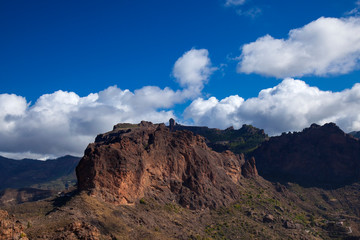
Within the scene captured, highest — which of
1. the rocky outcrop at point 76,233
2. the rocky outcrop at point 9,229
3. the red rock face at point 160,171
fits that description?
the red rock face at point 160,171

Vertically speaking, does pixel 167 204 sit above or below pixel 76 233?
above

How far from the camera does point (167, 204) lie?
131 metres

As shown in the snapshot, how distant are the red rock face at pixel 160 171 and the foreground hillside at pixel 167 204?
30cm

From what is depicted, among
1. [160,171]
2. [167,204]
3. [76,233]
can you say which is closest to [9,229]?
[76,233]

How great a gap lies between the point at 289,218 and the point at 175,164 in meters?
61.1

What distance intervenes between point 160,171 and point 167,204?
14415 millimetres

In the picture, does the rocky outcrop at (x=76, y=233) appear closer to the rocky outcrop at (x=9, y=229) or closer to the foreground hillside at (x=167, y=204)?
the foreground hillside at (x=167, y=204)

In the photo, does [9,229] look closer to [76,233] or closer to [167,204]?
[76,233]

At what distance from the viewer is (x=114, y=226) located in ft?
303

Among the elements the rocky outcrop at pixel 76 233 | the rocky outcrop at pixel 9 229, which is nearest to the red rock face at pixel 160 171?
the rocky outcrop at pixel 76 233

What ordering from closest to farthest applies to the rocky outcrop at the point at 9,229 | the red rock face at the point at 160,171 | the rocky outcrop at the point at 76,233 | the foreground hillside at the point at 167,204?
the rocky outcrop at the point at 9,229, the rocky outcrop at the point at 76,233, the foreground hillside at the point at 167,204, the red rock face at the point at 160,171

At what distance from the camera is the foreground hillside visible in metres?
91.0

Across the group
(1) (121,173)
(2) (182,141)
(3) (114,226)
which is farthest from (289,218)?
(3) (114,226)

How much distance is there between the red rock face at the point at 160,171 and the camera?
4422 inches
